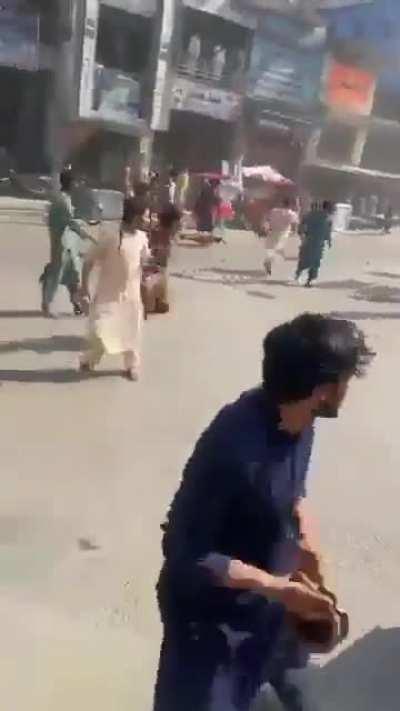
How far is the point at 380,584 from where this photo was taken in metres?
A: 3.45

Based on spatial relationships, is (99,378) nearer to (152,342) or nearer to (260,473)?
(152,342)

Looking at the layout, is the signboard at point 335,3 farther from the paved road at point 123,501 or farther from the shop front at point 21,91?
the shop front at point 21,91

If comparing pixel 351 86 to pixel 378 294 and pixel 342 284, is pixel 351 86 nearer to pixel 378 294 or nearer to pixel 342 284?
pixel 342 284

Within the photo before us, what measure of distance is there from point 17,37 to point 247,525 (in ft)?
53.0

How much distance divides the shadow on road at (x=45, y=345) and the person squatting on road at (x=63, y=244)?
542 millimetres

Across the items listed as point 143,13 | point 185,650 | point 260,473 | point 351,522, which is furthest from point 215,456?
point 143,13

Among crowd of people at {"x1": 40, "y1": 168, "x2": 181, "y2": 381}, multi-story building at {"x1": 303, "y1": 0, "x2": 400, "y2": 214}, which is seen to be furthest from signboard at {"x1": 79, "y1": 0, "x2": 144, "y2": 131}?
crowd of people at {"x1": 40, "y1": 168, "x2": 181, "y2": 381}

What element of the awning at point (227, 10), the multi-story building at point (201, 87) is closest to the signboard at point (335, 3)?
the awning at point (227, 10)

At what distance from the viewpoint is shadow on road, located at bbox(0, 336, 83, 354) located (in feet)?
20.8

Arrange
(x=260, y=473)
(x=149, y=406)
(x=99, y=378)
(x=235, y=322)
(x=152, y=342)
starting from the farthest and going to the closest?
(x=235, y=322) < (x=152, y=342) < (x=99, y=378) < (x=149, y=406) < (x=260, y=473)

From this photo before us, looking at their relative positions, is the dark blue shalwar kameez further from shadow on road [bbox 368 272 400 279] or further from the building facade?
the building facade

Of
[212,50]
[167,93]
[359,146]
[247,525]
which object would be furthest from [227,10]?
[247,525]

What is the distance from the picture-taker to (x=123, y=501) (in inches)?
154

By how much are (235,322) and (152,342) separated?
1.33 metres
